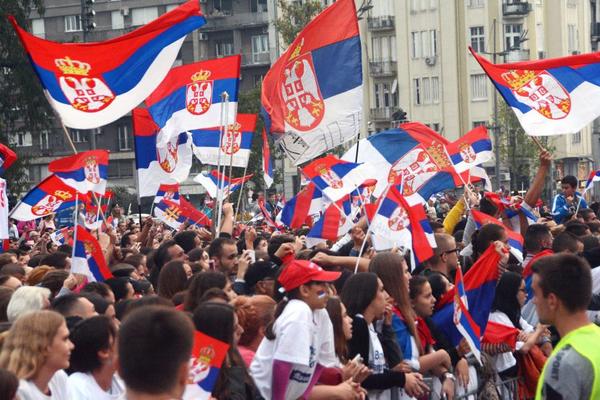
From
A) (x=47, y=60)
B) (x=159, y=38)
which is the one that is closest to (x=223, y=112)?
(x=159, y=38)

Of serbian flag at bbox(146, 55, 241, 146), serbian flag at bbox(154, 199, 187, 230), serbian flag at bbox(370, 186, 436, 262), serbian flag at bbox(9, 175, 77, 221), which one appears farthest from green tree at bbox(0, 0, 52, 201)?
serbian flag at bbox(370, 186, 436, 262)

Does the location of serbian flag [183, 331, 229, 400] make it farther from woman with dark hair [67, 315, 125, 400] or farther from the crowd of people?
woman with dark hair [67, 315, 125, 400]

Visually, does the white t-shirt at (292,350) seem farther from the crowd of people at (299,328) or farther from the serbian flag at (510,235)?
the serbian flag at (510,235)

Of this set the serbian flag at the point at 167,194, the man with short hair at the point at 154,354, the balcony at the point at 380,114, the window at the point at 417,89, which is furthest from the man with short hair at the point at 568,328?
the balcony at the point at 380,114

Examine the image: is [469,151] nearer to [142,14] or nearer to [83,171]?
[83,171]

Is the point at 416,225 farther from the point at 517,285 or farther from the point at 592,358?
the point at 592,358

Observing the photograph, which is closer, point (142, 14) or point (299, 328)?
point (299, 328)

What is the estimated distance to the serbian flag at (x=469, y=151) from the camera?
19094mm

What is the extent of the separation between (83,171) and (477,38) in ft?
213

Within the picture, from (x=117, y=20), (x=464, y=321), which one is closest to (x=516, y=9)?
(x=117, y=20)

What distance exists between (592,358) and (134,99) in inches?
346

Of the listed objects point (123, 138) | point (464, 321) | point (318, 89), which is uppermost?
point (318, 89)

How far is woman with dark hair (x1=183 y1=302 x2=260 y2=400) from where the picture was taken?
715 cm

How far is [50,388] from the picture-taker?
645 centimetres
